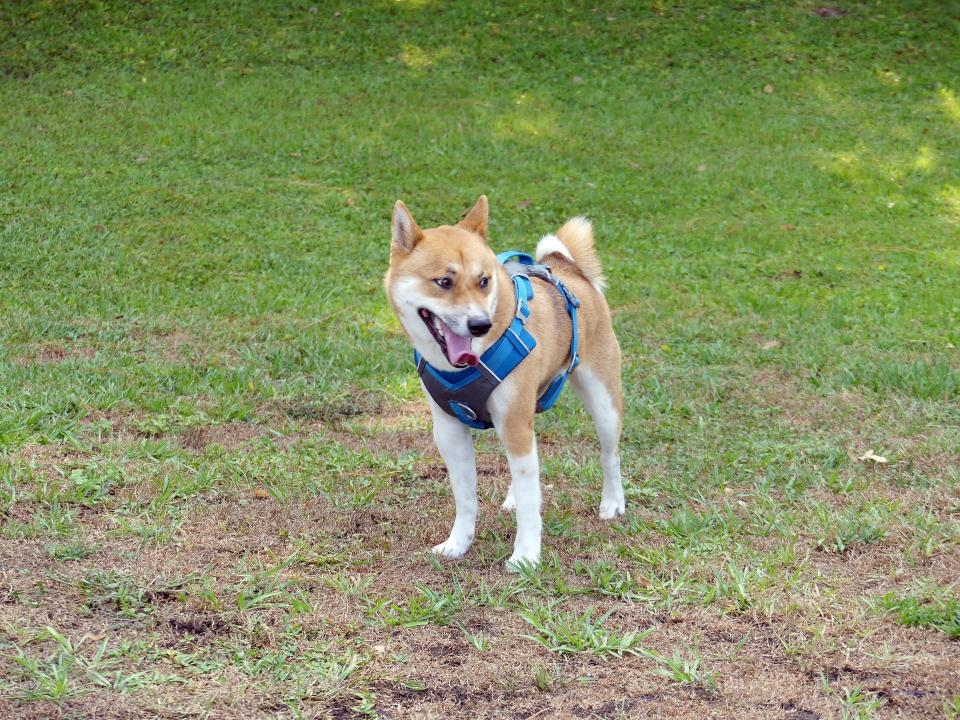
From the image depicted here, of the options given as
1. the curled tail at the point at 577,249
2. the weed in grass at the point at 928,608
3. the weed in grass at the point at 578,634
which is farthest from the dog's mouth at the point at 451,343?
the weed in grass at the point at 928,608

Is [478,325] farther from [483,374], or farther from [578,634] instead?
[578,634]

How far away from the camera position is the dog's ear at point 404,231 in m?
4.52

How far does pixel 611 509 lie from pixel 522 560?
2.58 ft

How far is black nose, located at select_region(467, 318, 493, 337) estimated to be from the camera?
13.9 feet

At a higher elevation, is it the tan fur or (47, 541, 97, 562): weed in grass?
the tan fur

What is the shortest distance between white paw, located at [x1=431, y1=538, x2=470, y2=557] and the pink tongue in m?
0.96

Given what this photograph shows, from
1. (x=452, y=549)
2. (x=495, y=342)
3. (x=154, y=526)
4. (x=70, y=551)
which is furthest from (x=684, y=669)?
(x=70, y=551)

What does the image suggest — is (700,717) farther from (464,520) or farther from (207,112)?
(207,112)

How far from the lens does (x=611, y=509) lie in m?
5.35

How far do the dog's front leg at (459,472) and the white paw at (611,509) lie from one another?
705 millimetres

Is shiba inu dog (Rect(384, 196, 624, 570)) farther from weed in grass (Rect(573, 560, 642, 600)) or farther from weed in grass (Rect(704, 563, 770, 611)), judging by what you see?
weed in grass (Rect(704, 563, 770, 611))

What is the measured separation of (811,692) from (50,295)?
6689 millimetres

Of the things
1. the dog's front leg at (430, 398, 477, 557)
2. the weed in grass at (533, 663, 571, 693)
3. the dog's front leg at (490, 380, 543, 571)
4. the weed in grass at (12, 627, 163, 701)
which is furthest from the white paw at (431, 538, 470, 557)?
the weed in grass at (12, 627, 163, 701)

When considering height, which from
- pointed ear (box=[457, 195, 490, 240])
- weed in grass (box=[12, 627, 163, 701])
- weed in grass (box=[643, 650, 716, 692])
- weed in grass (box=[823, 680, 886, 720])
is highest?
pointed ear (box=[457, 195, 490, 240])
